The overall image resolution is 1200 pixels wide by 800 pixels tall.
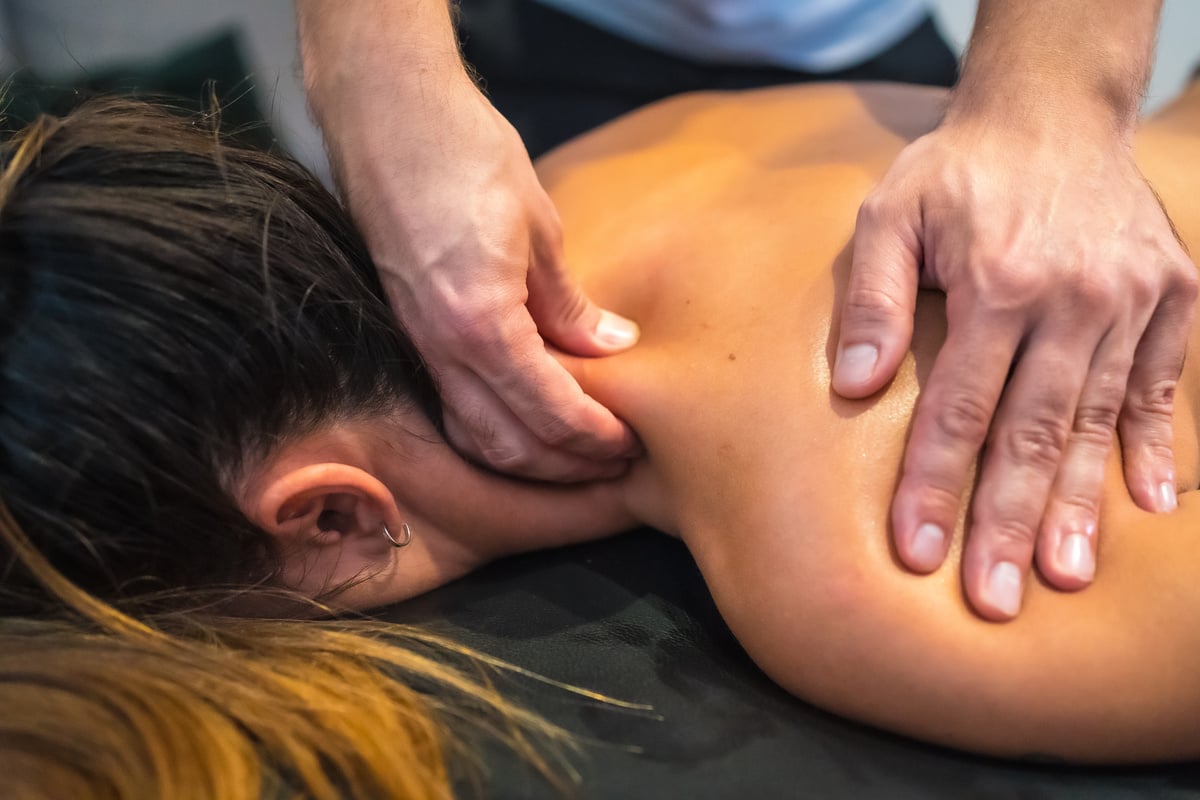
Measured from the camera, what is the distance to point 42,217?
636 mm

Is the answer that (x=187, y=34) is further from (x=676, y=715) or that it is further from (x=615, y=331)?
(x=676, y=715)

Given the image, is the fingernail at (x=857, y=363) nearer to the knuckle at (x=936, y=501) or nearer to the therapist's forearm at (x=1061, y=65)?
the knuckle at (x=936, y=501)

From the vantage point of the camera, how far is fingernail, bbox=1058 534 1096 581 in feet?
2.03

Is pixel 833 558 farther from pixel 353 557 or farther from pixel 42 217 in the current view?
pixel 42 217

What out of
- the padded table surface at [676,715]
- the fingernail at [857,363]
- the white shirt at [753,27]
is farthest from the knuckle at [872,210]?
the white shirt at [753,27]

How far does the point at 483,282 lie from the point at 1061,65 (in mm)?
504

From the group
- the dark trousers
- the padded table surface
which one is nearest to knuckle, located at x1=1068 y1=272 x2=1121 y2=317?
the padded table surface

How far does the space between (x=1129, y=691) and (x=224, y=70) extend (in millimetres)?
1973

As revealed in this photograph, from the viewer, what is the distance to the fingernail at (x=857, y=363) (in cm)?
65

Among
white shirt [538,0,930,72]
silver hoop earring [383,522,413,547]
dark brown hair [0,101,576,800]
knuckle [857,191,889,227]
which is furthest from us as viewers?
white shirt [538,0,930,72]

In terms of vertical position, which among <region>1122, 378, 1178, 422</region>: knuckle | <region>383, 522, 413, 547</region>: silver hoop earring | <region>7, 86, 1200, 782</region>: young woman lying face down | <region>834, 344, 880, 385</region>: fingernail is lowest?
<region>383, 522, 413, 547</region>: silver hoop earring

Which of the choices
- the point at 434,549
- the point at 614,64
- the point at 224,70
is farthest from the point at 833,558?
the point at 224,70

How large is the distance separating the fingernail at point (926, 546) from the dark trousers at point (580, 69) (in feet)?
2.72

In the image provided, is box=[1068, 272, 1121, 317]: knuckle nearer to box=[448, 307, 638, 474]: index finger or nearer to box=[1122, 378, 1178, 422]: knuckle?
box=[1122, 378, 1178, 422]: knuckle
